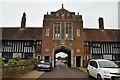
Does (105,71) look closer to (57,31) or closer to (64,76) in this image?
(64,76)

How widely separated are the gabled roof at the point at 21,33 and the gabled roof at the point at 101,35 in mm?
8683

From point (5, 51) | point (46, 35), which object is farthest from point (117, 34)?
point (5, 51)

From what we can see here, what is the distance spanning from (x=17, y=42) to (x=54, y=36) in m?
6.44

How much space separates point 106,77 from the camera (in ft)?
40.9

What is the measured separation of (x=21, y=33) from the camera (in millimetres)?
38969

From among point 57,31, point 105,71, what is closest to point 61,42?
point 57,31

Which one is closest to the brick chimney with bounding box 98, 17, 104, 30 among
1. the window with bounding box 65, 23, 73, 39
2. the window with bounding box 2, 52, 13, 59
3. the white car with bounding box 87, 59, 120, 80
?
the window with bounding box 65, 23, 73, 39

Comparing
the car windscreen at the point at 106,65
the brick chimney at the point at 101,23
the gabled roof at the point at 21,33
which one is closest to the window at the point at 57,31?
the gabled roof at the point at 21,33

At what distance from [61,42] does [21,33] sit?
7.50 metres

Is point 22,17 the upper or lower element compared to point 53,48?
upper

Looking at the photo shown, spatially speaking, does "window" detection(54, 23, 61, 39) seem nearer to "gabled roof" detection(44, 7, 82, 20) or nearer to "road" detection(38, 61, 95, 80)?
"gabled roof" detection(44, 7, 82, 20)

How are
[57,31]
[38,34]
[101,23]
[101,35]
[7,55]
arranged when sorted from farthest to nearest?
[101,23]
[101,35]
[38,34]
[57,31]
[7,55]

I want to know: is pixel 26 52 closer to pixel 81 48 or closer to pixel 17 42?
pixel 17 42

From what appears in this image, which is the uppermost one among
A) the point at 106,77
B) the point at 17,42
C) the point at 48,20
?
the point at 48,20
